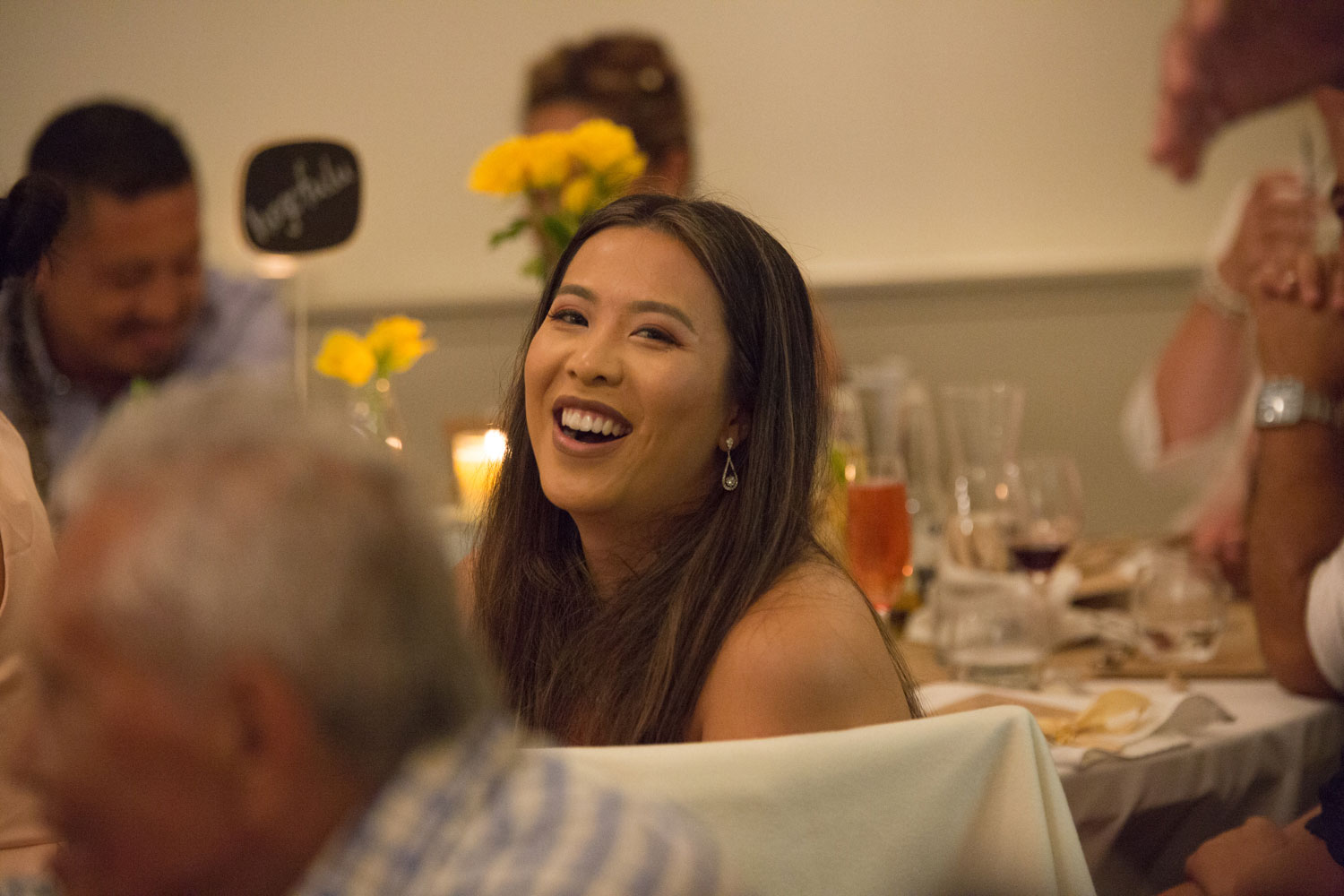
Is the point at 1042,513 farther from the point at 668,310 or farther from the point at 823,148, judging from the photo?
the point at 823,148

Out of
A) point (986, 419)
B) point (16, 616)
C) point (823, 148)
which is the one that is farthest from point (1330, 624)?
point (823, 148)

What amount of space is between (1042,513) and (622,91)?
250cm

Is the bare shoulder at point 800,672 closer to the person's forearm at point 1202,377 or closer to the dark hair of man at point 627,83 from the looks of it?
the person's forearm at point 1202,377

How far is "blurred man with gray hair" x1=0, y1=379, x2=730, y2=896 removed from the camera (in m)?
0.53

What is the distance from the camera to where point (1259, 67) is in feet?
12.1

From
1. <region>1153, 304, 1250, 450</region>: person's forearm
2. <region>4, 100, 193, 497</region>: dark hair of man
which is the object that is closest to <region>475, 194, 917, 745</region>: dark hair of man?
<region>4, 100, 193, 497</region>: dark hair of man

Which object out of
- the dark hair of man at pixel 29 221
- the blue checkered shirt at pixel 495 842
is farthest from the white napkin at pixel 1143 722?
the dark hair of man at pixel 29 221

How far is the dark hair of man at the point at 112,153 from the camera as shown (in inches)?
120

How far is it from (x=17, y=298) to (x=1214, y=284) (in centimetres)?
272

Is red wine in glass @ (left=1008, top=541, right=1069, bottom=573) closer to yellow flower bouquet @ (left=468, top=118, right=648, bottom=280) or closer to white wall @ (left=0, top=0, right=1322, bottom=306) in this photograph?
yellow flower bouquet @ (left=468, top=118, right=648, bottom=280)

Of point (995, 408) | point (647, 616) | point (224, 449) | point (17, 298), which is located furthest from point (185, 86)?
point (224, 449)

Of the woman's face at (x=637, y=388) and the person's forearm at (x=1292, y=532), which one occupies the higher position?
the woman's face at (x=637, y=388)

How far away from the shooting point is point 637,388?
4.11 ft

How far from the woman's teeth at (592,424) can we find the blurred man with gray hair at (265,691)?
677 mm
